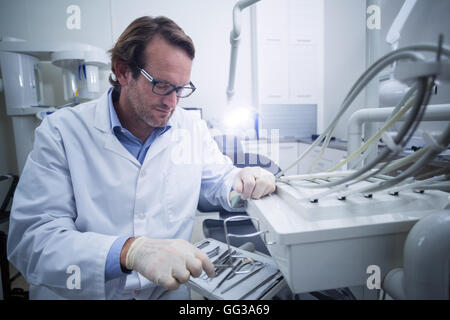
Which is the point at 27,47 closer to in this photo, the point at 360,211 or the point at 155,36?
the point at 155,36

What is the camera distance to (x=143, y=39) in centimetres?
83

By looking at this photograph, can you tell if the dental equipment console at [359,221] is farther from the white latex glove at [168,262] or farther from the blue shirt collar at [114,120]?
the blue shirt collar at [114,120]

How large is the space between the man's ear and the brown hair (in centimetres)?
3

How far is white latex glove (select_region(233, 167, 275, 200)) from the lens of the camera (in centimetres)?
62

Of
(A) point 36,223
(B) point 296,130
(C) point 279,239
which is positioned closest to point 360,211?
(C) point 279,239

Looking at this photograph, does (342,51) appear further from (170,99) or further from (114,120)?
(114,120)

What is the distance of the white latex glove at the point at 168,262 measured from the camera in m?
0.46

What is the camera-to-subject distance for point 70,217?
27.1 inches

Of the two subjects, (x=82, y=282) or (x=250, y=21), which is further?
(x=250, y=21)

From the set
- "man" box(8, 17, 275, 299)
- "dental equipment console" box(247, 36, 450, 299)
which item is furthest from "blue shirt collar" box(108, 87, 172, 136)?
"dental equipment console" box(247, 36, 450, 299)

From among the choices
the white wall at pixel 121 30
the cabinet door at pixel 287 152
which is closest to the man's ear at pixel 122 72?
the white wall at pixel 121 30

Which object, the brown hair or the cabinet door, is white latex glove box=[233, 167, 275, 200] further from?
the cabinet door

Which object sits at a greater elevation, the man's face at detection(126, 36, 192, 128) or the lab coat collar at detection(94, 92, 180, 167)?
the man's face at detection(126, 36, 192, 128)
